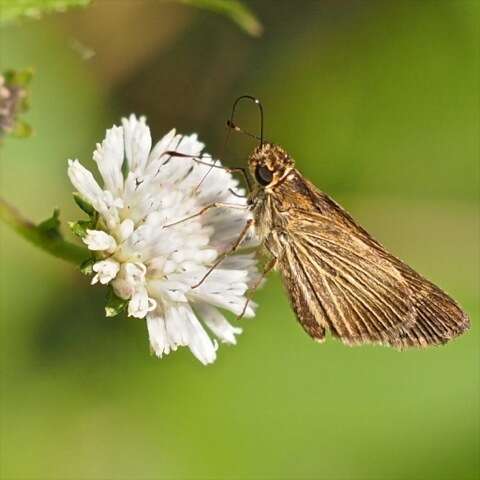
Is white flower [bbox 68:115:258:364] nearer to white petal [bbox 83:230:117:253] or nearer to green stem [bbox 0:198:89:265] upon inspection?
white petal [bbox 83:230:117:253]

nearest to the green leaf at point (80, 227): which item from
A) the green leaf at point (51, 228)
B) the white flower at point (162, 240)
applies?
the white flower at point (162, 240)

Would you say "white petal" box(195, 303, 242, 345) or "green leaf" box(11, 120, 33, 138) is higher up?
"green leaf" box(11, 120, 33, 138)

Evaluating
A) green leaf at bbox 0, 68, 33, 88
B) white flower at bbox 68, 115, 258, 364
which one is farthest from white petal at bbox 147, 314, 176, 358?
green leaf at bbox 0, 68, 33, 88

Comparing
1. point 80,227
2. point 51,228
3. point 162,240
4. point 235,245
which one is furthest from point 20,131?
point 235,245

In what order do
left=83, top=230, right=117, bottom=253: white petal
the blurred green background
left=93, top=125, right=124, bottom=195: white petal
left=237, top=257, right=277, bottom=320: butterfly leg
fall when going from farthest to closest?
the blurred green background < left=237, top=257, right=277, bottom=320: butterfly leg < left=93, top=125, right=124, bottom=195: white petal < left=83, top=230, right=117, bottom=253: white petal

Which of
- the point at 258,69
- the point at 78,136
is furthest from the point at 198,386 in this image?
the point at 258,69

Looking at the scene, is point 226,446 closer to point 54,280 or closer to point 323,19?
point 54,280
